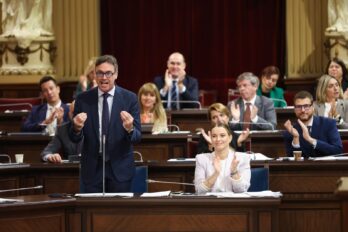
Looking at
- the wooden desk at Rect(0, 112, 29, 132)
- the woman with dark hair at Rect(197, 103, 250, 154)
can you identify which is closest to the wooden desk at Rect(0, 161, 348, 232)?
the woman with dark hair at Rect(197, 103, 250, 154)

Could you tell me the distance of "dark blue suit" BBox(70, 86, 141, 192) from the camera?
22.7ft

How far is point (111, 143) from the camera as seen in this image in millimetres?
6926

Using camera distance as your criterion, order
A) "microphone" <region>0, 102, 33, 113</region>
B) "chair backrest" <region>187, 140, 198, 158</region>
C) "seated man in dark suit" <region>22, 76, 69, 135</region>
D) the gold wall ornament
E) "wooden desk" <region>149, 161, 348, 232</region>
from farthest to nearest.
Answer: the gold wall ornament < "microphone" <region>0, 102, 33, 113</region> < "seated man in dark suit" <region>22, 76, 69, 135</region> < "chair backrest" <region>187, 140, 198, 158</region> < "wooden desk" <region>149, 161, 348, 232</region>

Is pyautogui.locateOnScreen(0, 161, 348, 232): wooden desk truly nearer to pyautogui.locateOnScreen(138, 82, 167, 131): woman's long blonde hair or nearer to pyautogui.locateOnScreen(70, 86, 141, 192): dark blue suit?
pyautogui.locateOnScreen(70, 86, 141, 192): dark blue suit

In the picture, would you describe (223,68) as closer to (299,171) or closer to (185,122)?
(185,122)

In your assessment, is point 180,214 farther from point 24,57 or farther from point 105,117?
point 24,57

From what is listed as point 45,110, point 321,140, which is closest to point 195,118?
point 45,110

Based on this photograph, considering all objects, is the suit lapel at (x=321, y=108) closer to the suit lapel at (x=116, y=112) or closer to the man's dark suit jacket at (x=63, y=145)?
the man's dark suit jacket at (x=63, y=145)

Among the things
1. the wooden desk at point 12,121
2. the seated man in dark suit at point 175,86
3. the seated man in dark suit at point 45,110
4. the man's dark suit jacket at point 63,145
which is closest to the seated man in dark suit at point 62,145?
the man's dark suit jacket at point 63,145

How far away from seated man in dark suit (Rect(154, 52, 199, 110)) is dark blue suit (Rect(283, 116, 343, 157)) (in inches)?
121

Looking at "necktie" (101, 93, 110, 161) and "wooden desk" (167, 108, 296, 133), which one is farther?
"wooden desk" (167, 108, 296, 133)

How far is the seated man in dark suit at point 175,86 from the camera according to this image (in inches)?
460

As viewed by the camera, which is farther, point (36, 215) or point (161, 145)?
point (161, 145)

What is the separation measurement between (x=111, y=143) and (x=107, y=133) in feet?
0.24
